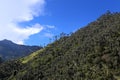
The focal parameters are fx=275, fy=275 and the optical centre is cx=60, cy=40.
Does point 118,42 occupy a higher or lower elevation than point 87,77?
higher

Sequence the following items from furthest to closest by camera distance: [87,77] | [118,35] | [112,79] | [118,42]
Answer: [118,35] → [118,42] → [87,77] → [112,79]

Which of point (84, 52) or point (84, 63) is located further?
point (84, 52)

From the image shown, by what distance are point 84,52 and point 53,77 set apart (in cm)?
2876

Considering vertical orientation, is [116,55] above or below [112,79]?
above

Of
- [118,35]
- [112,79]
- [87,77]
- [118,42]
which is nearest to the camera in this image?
[112,79]

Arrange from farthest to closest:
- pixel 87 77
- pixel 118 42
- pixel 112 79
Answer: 1. pixel 118 42
2. pixel 87 77
3. pixel 112 79

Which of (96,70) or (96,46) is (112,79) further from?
(96,46)

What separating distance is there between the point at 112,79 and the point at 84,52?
5096cm

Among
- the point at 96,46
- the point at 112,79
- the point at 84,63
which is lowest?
the point at 112,79

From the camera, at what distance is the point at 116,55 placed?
170 m

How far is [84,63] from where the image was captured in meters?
184

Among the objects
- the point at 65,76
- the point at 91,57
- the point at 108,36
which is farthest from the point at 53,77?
the point at 108,36

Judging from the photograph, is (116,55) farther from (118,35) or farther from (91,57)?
(118,35)

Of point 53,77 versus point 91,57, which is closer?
point 91,57
